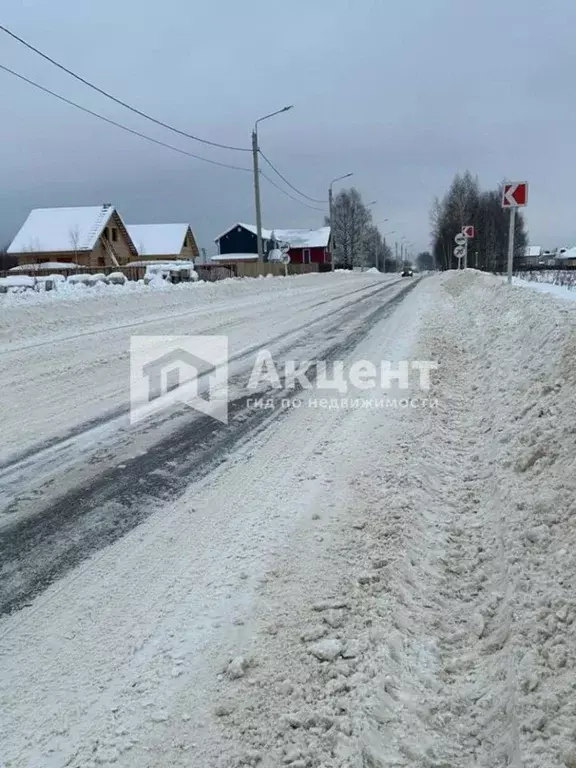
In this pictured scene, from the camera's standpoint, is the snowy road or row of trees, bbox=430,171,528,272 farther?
row of trees, bbox=430,171,528,272

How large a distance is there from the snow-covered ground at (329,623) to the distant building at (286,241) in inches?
3238

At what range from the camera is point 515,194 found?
1233 cm

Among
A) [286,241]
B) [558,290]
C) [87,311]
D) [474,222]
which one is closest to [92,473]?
[558,290]

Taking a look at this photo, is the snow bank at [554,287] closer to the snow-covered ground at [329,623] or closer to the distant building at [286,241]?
the snow-covered ground at [329,623]

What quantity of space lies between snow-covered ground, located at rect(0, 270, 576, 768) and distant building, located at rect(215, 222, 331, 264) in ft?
270

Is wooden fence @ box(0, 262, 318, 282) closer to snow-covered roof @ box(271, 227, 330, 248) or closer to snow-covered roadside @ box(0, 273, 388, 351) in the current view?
snow-covered roadside @ box(0, 273, 388, 351)

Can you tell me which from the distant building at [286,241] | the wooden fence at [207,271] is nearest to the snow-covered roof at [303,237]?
the distant building at [286,241]

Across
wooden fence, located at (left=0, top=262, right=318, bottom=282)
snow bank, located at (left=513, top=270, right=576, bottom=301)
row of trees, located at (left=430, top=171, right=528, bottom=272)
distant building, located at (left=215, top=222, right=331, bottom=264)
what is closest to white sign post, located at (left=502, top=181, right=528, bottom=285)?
snow bank, located at (left=513, top=270, right=576, bottom=301)

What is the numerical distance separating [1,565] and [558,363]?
15.9 feet

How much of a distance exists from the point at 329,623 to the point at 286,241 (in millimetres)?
89694

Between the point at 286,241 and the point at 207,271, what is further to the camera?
the point at 286,241

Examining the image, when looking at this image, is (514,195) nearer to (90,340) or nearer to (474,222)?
(90,340)

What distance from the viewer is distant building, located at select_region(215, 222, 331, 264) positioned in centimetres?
8556

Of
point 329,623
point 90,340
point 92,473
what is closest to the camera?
point 329,623
